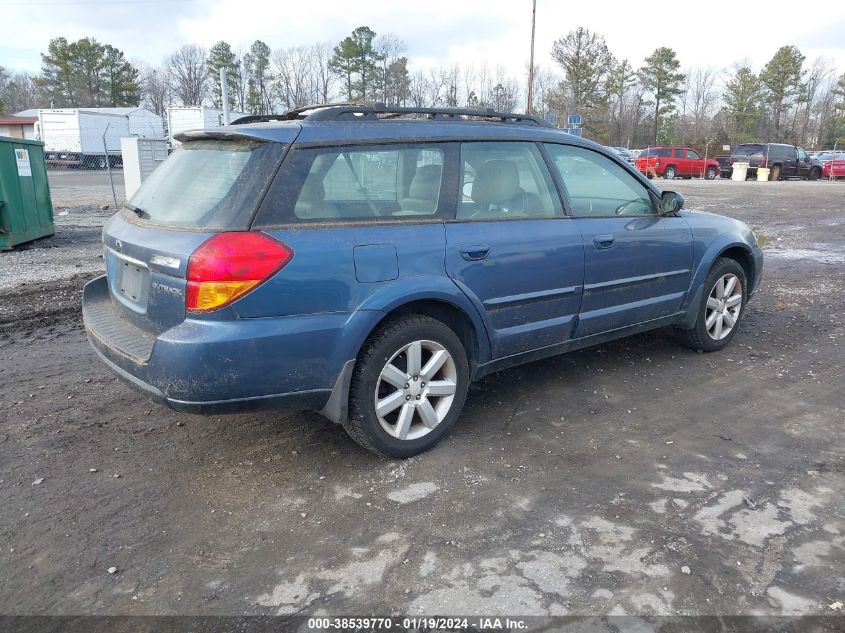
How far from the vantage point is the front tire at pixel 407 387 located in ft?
10.9

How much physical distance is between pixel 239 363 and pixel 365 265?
754 mm

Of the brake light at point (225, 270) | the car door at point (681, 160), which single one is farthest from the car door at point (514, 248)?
the car door at point (681, 160)

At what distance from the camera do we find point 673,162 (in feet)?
113

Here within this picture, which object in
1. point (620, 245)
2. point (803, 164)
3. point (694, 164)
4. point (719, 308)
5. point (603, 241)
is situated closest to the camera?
point (603, 241)

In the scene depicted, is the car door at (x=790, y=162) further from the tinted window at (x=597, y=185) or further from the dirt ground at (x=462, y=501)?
the tinted window at (x=597, y=185)

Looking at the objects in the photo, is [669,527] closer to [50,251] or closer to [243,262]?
[243,262]

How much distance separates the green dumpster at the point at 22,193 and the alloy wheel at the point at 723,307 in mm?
9599

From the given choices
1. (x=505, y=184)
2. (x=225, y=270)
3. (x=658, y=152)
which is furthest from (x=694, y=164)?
(x=225, y=270)

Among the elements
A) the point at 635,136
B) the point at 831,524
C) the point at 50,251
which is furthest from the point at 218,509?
the point at 635,136

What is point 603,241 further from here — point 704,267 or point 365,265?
point 365,265

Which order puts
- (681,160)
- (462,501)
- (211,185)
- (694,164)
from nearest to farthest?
(462,501) < (211,185) < (681,160) < (694,164)

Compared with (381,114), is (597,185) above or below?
below

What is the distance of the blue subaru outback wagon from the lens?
2980 millimetres

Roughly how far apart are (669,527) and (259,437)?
2.24 metres
